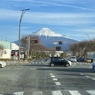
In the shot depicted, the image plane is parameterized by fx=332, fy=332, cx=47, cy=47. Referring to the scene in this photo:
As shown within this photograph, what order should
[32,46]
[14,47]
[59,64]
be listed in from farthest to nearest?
[14,47]
[32,46]
[59,64]

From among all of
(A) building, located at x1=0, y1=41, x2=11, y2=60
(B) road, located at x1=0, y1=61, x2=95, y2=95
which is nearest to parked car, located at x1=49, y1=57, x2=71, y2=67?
(B) road, located at x1=0, y1=61, x2=95, y2=95

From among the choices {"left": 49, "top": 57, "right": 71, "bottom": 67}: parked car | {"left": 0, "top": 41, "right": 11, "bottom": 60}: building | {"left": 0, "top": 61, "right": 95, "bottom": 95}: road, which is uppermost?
{"left": 0, "top": 41, "right": 11, "bottom": 60}: building

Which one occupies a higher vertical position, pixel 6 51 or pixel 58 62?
pixel 6 51

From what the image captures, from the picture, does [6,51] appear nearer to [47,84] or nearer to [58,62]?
[58,62]

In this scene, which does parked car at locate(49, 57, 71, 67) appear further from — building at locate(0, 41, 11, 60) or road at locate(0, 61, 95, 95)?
building at locate(0, 41, 11, 60)

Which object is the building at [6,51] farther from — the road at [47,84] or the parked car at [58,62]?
the road at [47,84]

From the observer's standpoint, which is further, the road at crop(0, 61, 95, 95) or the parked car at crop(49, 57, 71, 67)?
the parked car at crop(49, 57, 71, 67)

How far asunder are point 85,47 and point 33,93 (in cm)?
13126

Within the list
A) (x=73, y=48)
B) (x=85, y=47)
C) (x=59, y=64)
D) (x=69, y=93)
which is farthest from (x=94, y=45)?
(x=69, y=93)

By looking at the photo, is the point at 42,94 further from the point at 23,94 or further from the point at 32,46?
the point at 32,46

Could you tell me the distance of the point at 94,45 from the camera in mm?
130875

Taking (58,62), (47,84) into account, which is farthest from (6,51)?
(47,84)

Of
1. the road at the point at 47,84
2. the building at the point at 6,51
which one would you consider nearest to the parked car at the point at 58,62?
the road at the point at 47,84

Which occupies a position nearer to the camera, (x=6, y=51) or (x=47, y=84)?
(x=47, y=84)
